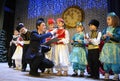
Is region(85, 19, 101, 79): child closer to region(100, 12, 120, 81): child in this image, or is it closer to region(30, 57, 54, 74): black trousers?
region(100, 12, 120, 81): child

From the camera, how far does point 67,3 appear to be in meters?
7.65

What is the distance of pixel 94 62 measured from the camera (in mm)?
3439

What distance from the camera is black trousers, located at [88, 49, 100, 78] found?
3420mm

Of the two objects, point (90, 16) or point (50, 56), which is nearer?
point (50, 56)

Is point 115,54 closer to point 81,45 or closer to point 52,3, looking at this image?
point 81,45

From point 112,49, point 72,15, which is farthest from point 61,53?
point 72,15

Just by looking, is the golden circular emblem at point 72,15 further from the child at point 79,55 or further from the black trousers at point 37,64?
the black trousers at point 37,64

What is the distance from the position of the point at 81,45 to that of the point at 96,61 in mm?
421

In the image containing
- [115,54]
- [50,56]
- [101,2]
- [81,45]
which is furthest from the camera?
[101,2]

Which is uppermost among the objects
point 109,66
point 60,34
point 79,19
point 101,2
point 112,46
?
point 101,2

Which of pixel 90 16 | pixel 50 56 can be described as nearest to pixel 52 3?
pixel 90 16

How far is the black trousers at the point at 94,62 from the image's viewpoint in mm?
3420

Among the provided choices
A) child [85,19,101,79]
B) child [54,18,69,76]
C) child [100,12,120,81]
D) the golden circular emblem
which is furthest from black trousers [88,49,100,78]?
the golden circular emblem

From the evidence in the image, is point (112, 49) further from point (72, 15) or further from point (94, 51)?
point (72, 15)
